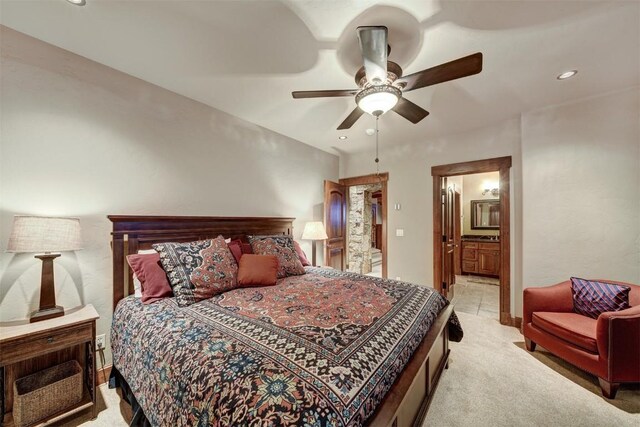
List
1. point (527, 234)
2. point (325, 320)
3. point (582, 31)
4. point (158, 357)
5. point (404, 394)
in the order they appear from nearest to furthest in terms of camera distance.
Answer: point (404, 394), point (158, 357), point (325, 320), point (582, 31), point (527, 234)

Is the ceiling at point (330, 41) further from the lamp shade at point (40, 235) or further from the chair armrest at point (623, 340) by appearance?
the chair armrest at point (623, 340)

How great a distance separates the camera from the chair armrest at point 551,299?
2.44 m

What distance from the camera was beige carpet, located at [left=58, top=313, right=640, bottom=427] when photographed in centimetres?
167

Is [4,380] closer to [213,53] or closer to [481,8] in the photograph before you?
[213,53]

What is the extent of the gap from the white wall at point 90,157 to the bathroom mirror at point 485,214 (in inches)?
231

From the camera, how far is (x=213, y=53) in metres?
1.98

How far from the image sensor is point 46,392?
1.55 meters

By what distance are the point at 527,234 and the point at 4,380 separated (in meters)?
4.91

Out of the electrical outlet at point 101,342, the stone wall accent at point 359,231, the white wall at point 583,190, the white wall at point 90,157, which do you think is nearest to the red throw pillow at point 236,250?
the white wall at point 90,157

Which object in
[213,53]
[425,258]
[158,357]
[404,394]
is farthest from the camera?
[425,258]

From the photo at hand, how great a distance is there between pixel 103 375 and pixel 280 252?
1801 millimetres

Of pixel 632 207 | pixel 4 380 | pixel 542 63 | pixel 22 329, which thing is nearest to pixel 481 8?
pixel 542 63

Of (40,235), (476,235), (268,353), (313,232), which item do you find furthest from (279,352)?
(476,235)

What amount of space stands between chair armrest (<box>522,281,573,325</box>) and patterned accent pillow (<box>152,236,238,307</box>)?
9.81 feet
